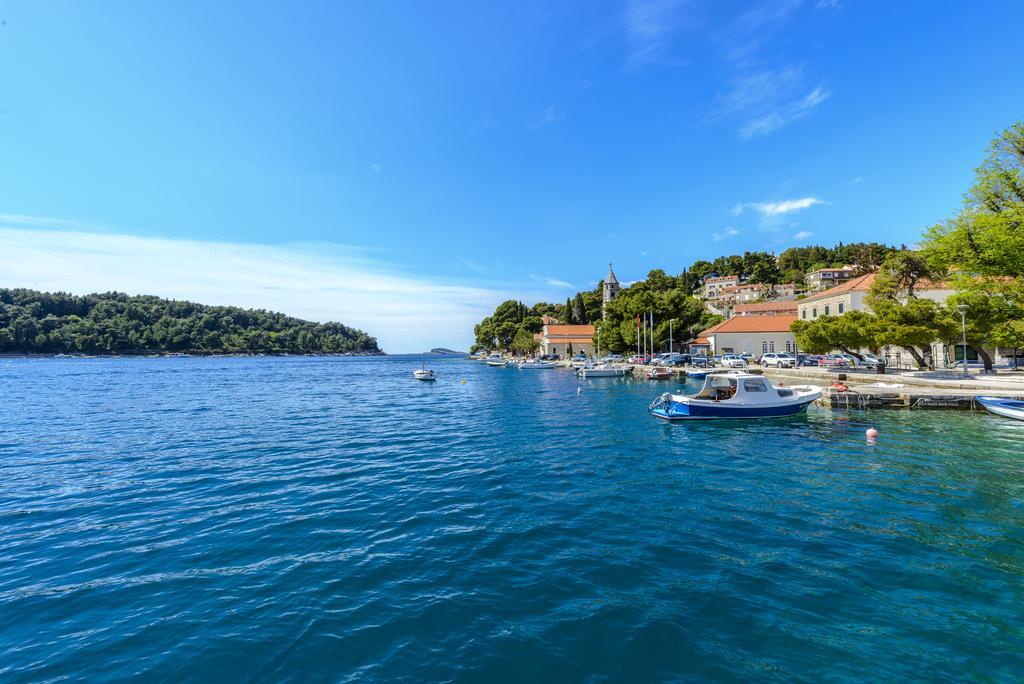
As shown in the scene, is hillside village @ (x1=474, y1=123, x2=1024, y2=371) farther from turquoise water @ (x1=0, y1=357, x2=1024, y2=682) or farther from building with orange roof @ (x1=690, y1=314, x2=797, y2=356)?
turquoise water @ (x1=0, y1=357, x2=1024, y2=682)

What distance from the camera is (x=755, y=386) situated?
25453mm

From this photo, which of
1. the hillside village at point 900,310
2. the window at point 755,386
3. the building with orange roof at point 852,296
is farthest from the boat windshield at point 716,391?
the building with orange roof at point 852,296

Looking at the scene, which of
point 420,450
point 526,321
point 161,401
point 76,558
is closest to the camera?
point 76,558

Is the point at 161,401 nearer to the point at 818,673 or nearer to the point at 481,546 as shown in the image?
the point at 481,546

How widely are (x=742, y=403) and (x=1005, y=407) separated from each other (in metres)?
13.1

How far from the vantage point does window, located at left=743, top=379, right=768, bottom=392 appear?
25.4 metres

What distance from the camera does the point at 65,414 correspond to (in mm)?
31094

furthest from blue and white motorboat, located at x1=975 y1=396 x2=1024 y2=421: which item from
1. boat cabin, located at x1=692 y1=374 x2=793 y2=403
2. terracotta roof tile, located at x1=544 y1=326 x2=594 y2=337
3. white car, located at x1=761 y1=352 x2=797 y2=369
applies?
terracotta roof tile, located at x1=544 y1=326 x2=594 y2=337

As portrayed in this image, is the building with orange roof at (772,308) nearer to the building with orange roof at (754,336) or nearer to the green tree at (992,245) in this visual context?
the building with orange roof at (754,336)

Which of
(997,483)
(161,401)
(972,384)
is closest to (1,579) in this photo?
(997,483)

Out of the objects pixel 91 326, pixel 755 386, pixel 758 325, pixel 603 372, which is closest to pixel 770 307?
pixel 758 325

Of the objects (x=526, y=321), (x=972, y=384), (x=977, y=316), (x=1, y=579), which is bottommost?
(x=1, y=579)

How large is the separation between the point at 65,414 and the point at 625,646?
1620 inches

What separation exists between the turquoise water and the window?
606 cm
